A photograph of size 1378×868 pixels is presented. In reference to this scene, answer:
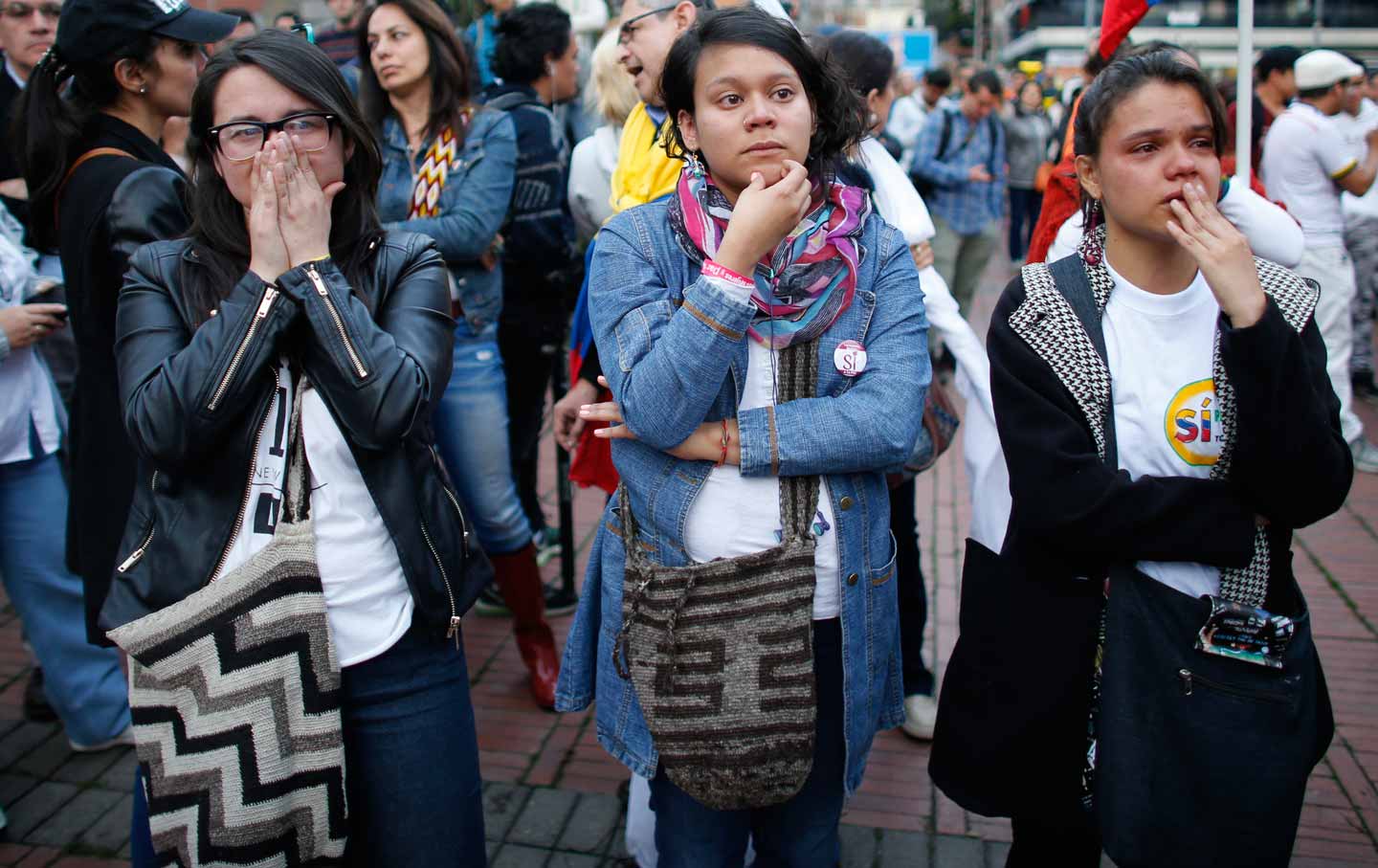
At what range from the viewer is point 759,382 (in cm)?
202

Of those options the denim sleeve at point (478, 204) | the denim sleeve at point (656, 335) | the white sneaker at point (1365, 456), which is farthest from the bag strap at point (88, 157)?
the white sneaker at point (1365, 456)

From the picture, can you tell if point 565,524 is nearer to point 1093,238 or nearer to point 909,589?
point 909,589

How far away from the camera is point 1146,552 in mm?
1864

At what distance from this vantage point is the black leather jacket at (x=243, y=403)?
183 cm

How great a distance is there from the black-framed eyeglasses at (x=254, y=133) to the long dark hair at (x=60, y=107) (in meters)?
0.81

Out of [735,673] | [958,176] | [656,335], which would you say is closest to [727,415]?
[656,335]

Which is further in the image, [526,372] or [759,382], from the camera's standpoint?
[526,372]

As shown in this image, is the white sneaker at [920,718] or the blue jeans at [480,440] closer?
the white sneaker at [920,718]

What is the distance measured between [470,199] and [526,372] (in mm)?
1075

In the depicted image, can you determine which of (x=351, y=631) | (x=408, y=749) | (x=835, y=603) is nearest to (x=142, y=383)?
(x=351, y=631)

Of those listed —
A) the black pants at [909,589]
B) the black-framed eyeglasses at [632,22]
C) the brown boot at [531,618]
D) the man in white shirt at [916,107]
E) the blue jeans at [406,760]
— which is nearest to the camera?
the blue jeans at [406,760]

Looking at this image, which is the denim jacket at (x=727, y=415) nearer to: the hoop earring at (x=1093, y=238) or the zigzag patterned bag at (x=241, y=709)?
the hoop earring at (x=1093, y=238)

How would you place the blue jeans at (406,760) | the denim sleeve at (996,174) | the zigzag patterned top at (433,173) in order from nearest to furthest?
the blue jeans at (406,760) → the zigzag patterned top at (433,173) → the denim sleeve at (996,174)

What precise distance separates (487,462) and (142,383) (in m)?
1.79
